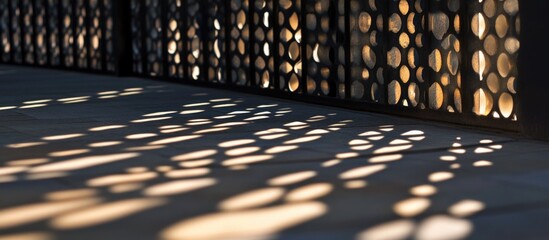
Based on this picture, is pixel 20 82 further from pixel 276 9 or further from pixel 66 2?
pixel 276 9

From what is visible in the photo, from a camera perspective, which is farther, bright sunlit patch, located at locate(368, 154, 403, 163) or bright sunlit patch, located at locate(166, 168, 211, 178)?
bright sunlit patch, located at locate(368, 154, 403, 163)

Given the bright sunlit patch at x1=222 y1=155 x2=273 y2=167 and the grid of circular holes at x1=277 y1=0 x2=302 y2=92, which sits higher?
the grid of circular holes at x1=277 y1=0 x2=302 y2=92

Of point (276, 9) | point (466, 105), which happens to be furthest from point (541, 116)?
point (276, 9)

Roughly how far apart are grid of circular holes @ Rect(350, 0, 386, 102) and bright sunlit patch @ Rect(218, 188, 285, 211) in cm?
523

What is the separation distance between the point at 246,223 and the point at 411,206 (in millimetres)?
1002

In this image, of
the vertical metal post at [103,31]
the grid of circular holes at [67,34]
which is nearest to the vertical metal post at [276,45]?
the vertical metal post at [103,31]

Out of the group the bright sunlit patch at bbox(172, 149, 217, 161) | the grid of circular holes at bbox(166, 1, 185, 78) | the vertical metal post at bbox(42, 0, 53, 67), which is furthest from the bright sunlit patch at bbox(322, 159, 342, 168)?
the vertical metal post at bbox(42, 0, 53, 67)

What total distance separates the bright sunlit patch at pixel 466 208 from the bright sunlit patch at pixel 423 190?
30 centimetres

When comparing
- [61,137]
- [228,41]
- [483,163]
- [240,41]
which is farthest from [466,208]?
[228,41]

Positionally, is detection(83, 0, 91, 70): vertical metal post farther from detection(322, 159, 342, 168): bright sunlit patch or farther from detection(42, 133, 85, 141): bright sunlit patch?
detection(322, 159, 342, 168): bright sunlit patch

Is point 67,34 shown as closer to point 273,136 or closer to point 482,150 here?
point 273,136

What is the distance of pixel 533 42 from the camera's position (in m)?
8.95

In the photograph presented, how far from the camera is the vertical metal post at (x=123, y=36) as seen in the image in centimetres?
1786

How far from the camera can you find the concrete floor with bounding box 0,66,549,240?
5215mm
